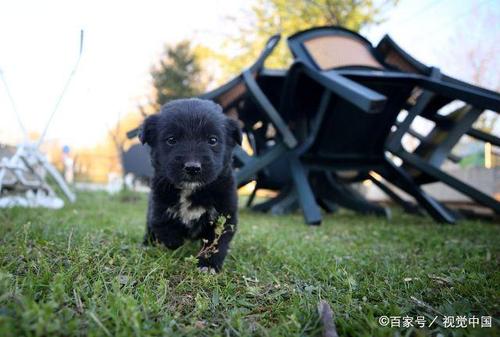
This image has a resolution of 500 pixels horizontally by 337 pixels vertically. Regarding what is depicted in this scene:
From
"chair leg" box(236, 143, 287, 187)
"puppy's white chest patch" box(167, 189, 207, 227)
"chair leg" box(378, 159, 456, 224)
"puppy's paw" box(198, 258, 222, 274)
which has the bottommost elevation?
"chair leg" box(378, 159, 456, 224)

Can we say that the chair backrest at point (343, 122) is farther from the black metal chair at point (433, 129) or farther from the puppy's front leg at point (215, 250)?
the puppy's front leg at point (215, 250)

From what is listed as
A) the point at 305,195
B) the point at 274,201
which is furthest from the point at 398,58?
the point at 274,201

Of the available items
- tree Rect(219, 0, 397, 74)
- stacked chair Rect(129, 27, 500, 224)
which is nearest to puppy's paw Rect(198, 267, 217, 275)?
stacked chair Rect(129, 27, 500, 224)

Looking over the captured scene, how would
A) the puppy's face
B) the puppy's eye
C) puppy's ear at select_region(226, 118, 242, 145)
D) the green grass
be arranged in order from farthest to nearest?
puppy's ear at select_region(226, 118, 242, 145), the puppy's eye, the puppy's face, the green grass

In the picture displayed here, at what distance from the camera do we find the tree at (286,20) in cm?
1301

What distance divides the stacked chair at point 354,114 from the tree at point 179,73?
1873 cm

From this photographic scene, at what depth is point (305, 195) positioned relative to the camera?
5.51m

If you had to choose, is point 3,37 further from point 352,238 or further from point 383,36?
point 383,36

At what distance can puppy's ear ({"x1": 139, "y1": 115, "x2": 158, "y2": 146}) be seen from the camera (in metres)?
2.68

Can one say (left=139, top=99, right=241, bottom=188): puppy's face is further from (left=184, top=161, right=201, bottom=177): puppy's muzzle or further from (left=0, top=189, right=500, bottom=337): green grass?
(left=0, top=189, right=500, bottom=337): green grass

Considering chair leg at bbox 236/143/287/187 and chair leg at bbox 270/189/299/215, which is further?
chair leg at bbox 270/189/299/215

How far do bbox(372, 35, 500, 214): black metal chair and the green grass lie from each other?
2.21 metres

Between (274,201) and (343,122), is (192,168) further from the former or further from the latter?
(274,201)

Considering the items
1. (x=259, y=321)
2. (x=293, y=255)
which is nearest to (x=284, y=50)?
(x=293, y=255)
